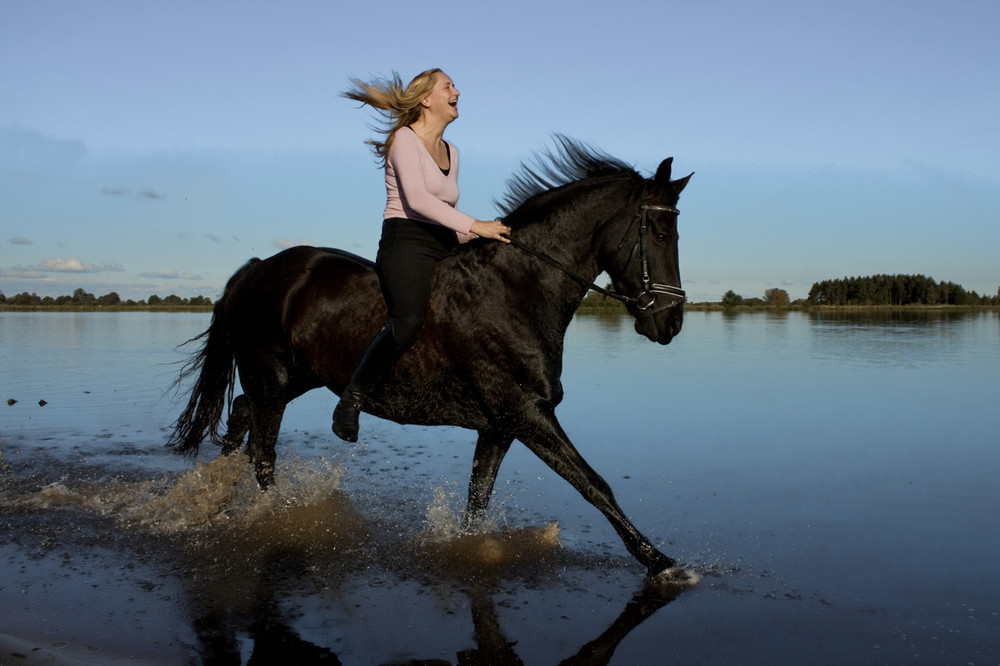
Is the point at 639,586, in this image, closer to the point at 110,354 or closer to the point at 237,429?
the point at 237,429

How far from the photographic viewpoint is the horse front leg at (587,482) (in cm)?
430

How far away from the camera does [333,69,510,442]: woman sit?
4488 mm

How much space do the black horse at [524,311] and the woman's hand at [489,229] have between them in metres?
0.17

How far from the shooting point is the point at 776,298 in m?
98.4

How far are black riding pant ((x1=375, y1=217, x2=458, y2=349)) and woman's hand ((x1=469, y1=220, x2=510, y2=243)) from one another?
0.44 m

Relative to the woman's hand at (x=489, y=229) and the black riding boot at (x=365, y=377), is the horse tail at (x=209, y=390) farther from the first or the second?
the woman's hand at (x=489, y=229)

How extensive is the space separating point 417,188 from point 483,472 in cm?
190

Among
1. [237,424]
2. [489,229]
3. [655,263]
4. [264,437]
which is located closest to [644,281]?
[655,263]

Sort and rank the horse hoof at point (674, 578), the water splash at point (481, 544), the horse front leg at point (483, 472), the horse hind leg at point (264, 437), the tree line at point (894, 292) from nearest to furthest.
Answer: the horse hoof at point (674, 578) < the water splash at point (481, 544) < the horse front leg at point (483, 472) < the horse hind leg at point (264, 437) < the tree line at point (894, 292)

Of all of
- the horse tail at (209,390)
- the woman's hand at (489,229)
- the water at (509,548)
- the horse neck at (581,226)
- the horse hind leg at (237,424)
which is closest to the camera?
the water at (509,548)

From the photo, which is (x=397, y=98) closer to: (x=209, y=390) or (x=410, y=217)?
(x=410, y=217)

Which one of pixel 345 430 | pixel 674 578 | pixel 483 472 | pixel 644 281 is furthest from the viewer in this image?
pixel 483 472

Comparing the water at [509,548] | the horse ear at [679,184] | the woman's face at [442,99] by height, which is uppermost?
the woman's face at [442,99]

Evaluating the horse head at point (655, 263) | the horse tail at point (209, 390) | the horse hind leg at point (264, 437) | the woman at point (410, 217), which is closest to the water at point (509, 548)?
the horse hind leg at point (264, 437)
